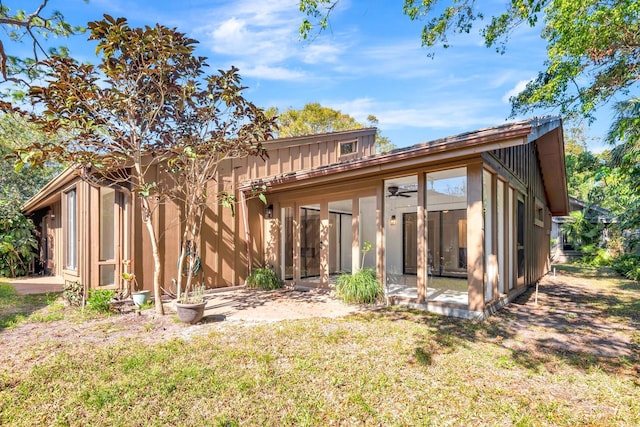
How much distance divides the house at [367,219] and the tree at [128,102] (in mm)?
1423

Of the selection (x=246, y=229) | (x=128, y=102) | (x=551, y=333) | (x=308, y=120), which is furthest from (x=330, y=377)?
(x=308, y=120)

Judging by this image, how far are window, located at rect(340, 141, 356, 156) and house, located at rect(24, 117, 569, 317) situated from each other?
0.03m

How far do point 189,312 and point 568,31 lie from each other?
399 inches

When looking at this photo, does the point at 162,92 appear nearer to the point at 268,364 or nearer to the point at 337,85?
the point at 268,364

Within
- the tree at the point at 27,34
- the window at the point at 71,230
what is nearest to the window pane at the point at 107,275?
the window at the point at 71,230

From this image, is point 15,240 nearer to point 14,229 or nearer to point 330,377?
point 14,229

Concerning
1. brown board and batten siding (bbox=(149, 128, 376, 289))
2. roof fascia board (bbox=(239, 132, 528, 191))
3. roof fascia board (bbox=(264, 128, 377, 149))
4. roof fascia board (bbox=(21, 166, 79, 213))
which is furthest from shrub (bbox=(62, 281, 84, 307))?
roof fascia board (bbox=(264, 128, 377, 149))

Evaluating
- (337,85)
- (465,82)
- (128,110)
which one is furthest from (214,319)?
(465,82)

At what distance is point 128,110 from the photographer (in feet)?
17.5

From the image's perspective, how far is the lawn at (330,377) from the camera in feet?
8.98

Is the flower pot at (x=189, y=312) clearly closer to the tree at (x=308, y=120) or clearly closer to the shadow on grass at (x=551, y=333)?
the shadow on grass at (x=551, y=333)

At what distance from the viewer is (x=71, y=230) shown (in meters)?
8.58

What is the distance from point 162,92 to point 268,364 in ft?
14.3

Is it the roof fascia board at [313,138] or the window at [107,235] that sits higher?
the roof fascia board at [313,138]
